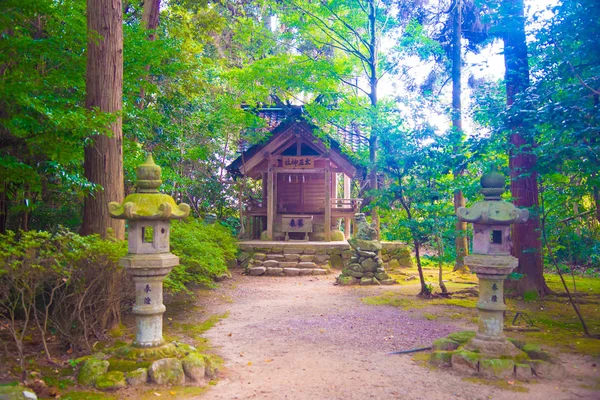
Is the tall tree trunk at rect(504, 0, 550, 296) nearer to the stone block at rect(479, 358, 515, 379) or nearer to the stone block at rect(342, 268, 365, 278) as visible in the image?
the stone block at rect(342, 268, 365, 278)

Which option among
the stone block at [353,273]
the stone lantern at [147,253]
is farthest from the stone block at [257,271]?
the stone lantern at [147,253]

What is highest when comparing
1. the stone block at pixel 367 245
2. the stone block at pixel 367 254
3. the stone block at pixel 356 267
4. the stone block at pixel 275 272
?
the stone block at pixel 367 245

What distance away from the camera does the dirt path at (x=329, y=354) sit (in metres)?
4.82

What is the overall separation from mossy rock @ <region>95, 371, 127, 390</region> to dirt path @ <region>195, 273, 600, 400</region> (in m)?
0.99

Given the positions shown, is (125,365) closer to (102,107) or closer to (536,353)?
(102,107)

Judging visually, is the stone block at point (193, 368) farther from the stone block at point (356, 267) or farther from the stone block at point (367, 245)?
the stone block at point (367, 245)

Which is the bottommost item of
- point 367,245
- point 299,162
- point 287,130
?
point 367,245

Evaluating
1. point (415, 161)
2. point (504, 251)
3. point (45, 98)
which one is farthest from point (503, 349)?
point (45, 98)

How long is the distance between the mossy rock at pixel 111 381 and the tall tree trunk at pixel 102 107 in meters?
2.65

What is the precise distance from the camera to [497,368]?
5.25 meters

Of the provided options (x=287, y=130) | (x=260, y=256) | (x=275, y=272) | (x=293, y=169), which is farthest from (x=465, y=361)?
(x=287, y=130)

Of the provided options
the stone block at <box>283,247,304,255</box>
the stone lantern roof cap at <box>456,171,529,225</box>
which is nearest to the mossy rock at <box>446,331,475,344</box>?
the stone lantern roof cap at <box>456,171,529,225</box>

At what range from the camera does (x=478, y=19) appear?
1459 cm

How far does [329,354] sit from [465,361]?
1.86m
